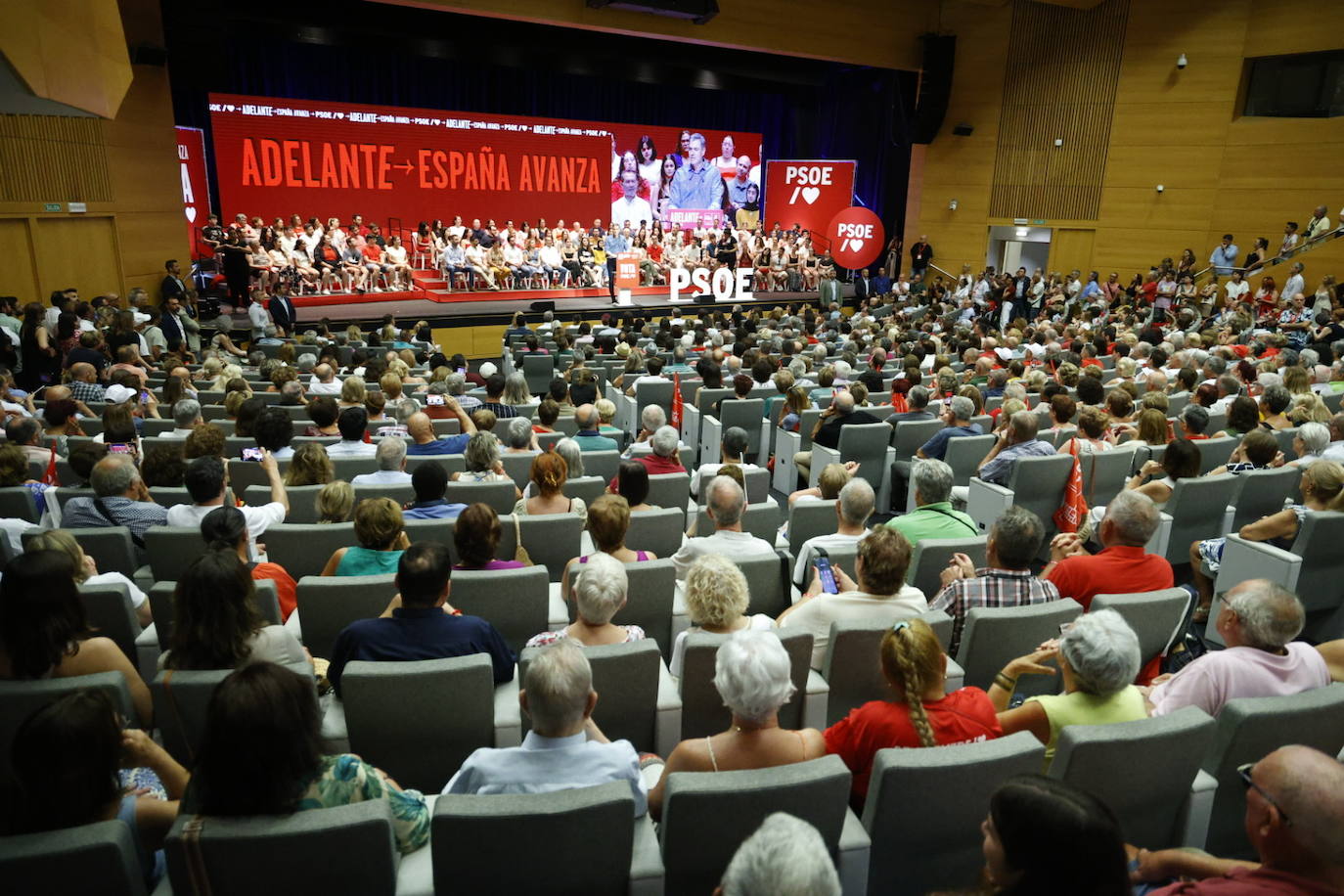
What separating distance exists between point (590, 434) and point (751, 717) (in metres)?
3.73

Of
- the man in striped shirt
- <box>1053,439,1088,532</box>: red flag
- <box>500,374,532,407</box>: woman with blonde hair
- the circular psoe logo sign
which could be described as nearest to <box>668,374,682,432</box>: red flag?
<box>500,374,532,407</box>: woman with blonde hair

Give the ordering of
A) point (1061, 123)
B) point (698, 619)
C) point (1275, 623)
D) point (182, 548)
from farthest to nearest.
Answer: point (1061, 123) → point (182, 548) → point (698, 619) → point (1275, 623)

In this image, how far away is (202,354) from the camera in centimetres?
1097

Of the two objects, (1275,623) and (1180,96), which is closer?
(1275,623)

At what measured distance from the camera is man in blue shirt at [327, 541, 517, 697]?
8.32 feet

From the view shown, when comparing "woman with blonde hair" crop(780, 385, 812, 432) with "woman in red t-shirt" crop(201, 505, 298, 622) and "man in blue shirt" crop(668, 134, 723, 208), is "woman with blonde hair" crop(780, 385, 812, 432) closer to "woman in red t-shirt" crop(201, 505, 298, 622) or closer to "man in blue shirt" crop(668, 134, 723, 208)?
"woman in red t-shirt" crop(201, 505, 298, 622)

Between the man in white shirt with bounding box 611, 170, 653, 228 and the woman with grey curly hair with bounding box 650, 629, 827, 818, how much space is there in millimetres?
17762

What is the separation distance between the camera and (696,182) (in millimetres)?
19859

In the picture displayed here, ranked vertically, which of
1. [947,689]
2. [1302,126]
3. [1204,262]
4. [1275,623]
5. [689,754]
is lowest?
[947,689]

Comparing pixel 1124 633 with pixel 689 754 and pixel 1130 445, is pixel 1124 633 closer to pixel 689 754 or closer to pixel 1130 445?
pixel 689 754

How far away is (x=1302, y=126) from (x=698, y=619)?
16.0 m

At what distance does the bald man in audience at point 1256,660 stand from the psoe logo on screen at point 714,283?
1471 centimetres

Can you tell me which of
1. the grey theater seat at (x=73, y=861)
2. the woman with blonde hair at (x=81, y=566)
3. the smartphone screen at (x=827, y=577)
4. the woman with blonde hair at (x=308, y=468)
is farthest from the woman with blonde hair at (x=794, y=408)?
the grey theater seat at (x=73, y=861)

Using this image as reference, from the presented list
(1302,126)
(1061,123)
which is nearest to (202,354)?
(1061,123)
